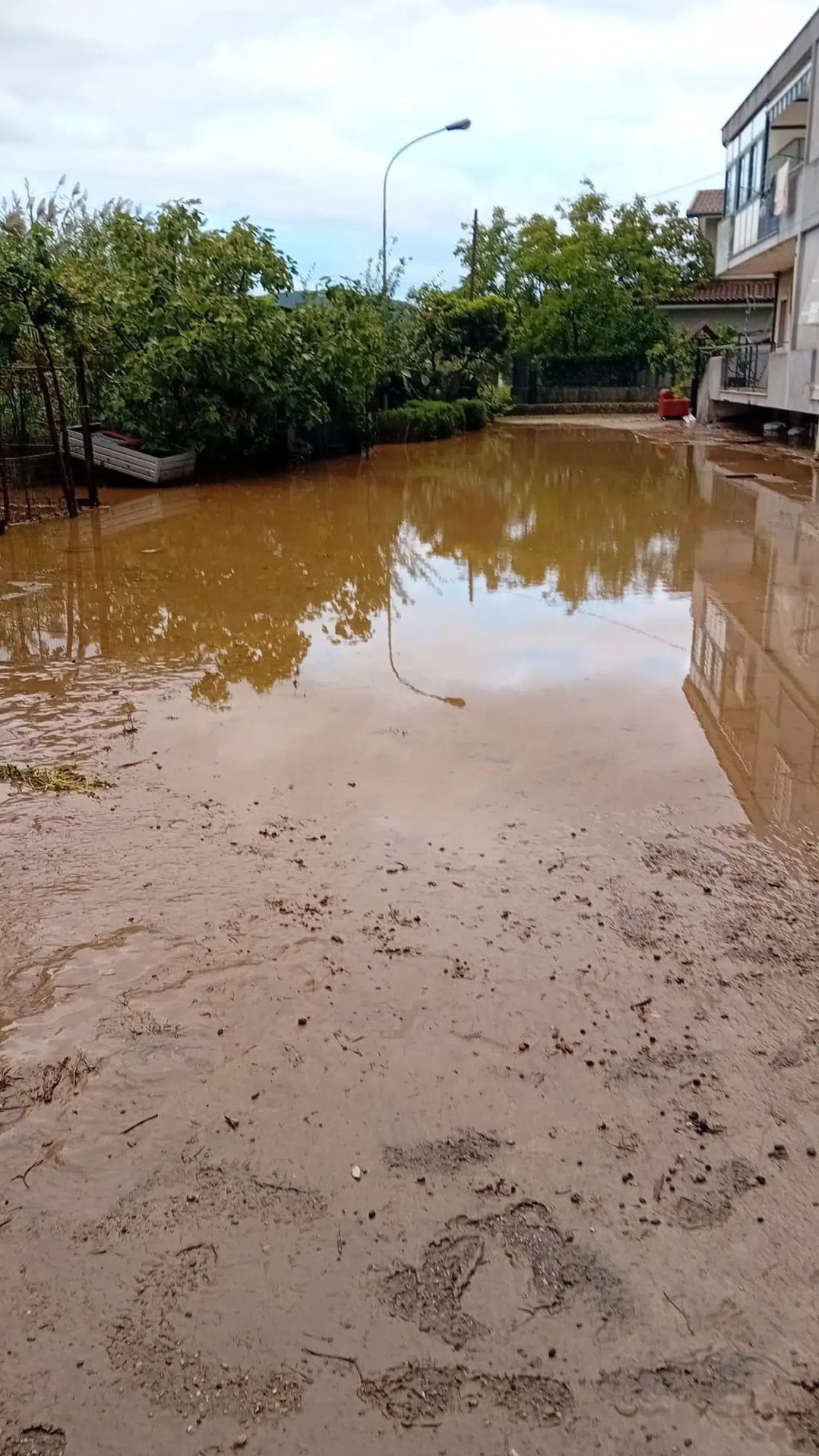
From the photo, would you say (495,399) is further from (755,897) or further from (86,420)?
(755,897)

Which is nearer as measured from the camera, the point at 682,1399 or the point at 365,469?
the point at 682,1399

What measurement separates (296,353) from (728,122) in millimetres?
16074

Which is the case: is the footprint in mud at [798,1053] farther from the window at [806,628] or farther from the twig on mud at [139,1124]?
the window at [806,628]

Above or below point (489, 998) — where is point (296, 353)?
above

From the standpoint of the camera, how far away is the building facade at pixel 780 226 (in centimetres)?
1986

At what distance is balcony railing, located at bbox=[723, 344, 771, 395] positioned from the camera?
26.1 meters

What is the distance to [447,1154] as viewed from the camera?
2.86m

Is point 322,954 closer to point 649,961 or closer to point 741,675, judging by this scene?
point 649,961

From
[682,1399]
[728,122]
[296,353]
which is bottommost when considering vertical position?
[682,1399]

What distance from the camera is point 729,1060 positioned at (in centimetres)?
321

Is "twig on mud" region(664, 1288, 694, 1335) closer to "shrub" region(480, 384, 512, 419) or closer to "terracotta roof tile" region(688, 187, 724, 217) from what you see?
"shrub" region(480, 384, 512, 419)

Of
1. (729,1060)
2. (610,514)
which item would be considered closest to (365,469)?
(610,514)

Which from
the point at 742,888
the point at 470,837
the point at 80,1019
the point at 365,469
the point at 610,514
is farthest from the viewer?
the point at 365,469

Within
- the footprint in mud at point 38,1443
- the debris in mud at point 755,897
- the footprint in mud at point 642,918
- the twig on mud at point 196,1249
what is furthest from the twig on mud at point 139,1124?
the debris in mud at point 755,897
